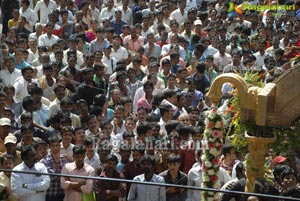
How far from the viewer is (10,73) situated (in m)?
18.8

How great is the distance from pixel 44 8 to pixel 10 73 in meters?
4.60

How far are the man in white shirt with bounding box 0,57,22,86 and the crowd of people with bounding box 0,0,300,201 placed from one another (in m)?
0.02

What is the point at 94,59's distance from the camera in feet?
64.8

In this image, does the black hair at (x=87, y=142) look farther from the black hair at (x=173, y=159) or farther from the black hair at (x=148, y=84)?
the black hair at (x=148, y=84)

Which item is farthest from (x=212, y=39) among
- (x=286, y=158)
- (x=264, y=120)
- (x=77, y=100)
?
(x=264, y=120)

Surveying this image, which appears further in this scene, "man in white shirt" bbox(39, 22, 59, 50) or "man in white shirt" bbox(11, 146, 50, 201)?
"man in white shirt" bbox(39, 22, 59, 50)

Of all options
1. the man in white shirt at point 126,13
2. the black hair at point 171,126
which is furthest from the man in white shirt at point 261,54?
the black hair at point 171,126

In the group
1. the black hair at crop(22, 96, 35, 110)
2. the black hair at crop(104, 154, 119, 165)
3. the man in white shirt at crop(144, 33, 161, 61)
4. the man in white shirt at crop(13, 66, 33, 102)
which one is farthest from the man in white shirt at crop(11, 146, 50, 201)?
the man in white shirt at crop(144, 33, 161, 61)

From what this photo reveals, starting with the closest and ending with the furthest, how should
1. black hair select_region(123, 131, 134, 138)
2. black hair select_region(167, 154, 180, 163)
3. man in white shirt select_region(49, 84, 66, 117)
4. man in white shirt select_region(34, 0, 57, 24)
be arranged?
1. black hair select_region(167, 154, 180, 163)
2. black hair select_region(123, 131, 134, 138)
3. man in white shirt select_region(49, 84, 66, 117)
4. man in white shirt select_region(34, 0, 57, 24)

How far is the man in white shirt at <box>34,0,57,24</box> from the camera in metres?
23.0

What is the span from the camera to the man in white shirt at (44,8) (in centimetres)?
2305

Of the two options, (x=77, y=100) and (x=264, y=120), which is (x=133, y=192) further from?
(x=77, y=100)

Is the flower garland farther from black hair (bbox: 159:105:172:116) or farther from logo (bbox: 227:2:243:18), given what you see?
logo (bbox: 227:2:243:18)

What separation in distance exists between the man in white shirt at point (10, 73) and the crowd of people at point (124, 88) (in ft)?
0.06
